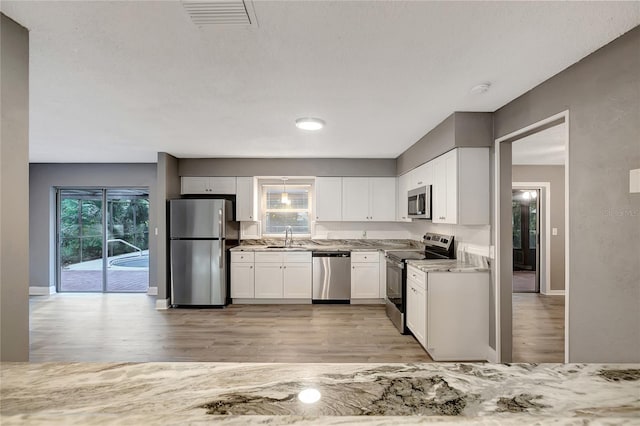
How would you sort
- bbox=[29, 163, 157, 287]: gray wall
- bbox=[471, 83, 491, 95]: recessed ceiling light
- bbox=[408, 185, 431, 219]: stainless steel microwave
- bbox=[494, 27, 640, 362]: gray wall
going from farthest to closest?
1. bbox=[29, 163, 157, 287]: gray wall
2. bbox=[408, 185, 431, 219]: stainless steel microwave
3. bbox=[471, 83, 491, 95]: recessed ceiling light
4. bbox=[494, 27, 640, 362]: gray wall

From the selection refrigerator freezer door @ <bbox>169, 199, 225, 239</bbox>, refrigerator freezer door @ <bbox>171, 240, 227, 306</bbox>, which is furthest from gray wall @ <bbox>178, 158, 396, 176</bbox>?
refrigerator freezer door @ <bbox>171, 240, 227, 306</bbox>

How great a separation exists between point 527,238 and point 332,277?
394 cm

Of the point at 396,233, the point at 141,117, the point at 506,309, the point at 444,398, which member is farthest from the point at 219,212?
the point at 444,398

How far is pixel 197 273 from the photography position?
16.2 ft

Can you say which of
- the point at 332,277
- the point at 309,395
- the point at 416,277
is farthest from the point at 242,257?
the point at 309,395

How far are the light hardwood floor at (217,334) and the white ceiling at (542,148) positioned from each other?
2812mm

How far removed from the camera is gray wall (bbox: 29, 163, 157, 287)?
18.9 feet

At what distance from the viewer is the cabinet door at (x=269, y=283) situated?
513cm

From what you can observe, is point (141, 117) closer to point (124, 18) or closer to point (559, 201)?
point (124, 18)

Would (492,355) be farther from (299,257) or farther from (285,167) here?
(285,167)

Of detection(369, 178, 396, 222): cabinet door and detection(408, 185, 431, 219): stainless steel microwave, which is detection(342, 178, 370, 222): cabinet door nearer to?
detection(369, 178, 396, 222): cabinet door

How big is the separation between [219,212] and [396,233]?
310 cm

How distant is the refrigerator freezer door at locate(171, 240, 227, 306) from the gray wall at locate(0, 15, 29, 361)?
339 centimetres

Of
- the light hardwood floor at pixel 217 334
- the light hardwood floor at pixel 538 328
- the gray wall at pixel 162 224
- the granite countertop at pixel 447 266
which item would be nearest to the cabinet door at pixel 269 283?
the light hardwood floor at pixel 217 334
